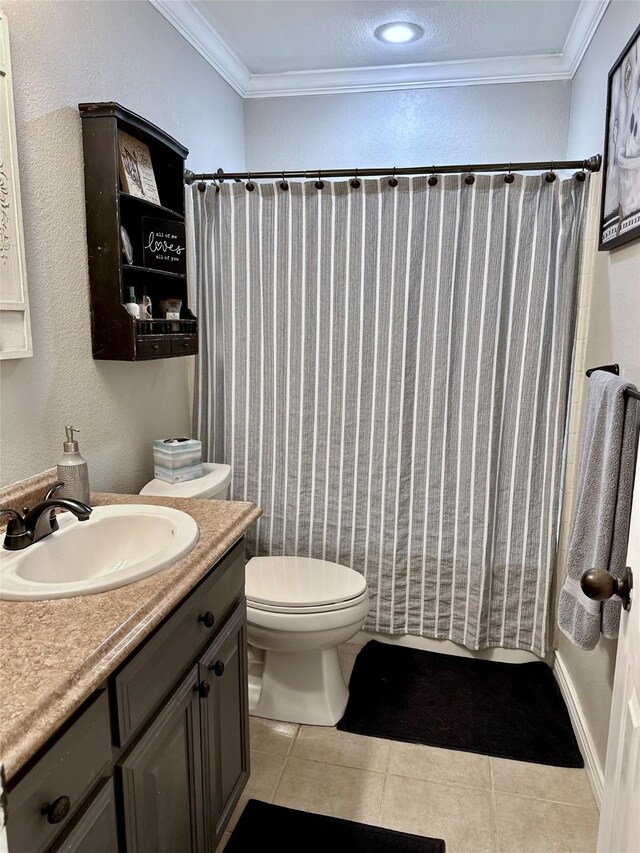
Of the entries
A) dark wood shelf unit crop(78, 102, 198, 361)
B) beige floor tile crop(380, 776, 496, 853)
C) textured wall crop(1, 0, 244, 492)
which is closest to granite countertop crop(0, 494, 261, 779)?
textured wall crop(1, 0, 244, 492)

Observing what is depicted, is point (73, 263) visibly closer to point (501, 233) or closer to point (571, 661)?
point (501, 233)

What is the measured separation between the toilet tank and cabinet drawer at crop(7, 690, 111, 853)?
0.97 m

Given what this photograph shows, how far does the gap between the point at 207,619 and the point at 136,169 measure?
135 centimetres

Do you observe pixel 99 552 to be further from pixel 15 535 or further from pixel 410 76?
pixel 410 76

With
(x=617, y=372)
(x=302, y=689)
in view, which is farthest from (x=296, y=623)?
(x=617, y=372)

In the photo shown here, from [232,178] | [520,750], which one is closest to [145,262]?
[232,178]

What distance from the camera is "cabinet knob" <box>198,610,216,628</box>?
52.7 inches

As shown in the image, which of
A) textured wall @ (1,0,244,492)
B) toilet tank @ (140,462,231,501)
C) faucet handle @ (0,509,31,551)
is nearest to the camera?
faucet handle @ (0,509,31,551)

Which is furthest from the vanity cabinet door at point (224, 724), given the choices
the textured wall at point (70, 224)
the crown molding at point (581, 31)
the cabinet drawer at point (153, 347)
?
the crown molding at point (581, 31)

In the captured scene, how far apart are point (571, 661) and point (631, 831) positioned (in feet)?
4.66

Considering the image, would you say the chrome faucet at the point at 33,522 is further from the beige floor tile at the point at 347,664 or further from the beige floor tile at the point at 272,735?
the beige floor tile at the point at 347,664

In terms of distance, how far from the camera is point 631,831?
88 centimetres

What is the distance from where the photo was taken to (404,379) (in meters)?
2.35

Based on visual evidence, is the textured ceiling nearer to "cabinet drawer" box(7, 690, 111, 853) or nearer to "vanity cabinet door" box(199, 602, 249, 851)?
"vanity cabinet door" box(199, 602, 249, 851)
